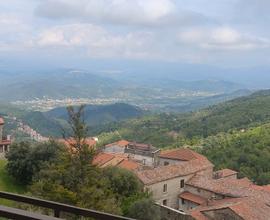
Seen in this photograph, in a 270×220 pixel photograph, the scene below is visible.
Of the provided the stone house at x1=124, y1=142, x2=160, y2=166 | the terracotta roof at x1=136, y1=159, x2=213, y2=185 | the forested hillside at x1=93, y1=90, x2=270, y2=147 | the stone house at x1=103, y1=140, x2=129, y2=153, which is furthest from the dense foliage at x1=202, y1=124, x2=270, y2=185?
the terracotta roof at x1=136, y1=159, x2=213, y2=185

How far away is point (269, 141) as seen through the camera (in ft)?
194

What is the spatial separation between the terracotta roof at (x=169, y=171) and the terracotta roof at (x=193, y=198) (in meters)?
1.56

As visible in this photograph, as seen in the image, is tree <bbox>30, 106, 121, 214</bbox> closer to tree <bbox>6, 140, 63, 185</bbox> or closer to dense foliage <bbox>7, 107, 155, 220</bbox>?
dense foliage <bbox>7, 107, 155, 220</bbox>

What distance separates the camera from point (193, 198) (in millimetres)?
32969

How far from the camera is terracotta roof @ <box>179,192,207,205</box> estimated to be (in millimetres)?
31922

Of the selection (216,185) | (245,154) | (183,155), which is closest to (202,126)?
(245,154)

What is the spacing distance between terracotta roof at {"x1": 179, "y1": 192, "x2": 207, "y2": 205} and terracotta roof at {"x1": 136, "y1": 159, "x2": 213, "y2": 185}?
→ 5.11 feet

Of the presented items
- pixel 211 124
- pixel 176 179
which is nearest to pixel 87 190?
pixel 176 179

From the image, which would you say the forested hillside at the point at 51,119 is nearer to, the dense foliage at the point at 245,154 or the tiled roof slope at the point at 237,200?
the dense foliage at the point at 245,154

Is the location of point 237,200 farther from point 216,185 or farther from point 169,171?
point 169,171

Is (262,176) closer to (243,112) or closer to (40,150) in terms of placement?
(40,150)

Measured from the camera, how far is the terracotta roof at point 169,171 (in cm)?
3130

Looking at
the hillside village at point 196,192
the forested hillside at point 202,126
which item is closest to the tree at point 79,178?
the hillside village at point 196,192

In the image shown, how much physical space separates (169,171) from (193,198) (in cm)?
268
